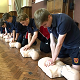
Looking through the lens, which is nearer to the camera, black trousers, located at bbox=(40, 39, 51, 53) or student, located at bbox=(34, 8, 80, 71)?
student, located at bbox=(34, 8, 80, 71)

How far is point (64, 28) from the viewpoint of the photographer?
1125 millimetres

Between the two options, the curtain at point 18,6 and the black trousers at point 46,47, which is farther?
the curtain at point 18,6

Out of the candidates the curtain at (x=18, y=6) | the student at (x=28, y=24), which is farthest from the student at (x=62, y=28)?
the curtain at (x=18, y=6)

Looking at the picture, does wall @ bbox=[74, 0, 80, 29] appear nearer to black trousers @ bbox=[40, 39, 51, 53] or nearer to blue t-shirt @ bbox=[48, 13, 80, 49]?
black trousers @ bbox=[40, 39, 51, 53]

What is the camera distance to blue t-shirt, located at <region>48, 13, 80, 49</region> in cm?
113

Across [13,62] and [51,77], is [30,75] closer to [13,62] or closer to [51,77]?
[51,77]

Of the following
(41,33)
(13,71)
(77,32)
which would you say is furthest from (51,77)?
(41,33)

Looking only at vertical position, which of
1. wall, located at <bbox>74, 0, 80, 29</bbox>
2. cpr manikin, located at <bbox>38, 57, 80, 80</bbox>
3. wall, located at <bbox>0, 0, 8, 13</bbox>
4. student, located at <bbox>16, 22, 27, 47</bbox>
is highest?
wall, located at <bbox>0, 0, 8, 13</bbox>

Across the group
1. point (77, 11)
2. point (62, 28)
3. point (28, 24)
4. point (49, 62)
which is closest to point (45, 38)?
point (28, 24)

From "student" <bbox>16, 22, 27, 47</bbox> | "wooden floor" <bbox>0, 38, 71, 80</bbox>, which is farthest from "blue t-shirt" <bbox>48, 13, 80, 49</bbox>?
"student" <bbox>16, 22, 27, 47</bbox>

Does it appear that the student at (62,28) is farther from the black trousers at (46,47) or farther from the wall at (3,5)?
the wall at (3,5)

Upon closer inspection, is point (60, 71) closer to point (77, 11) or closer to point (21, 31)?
point (21, 31)

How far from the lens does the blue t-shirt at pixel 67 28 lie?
1129 millimetres

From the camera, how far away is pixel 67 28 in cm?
114
